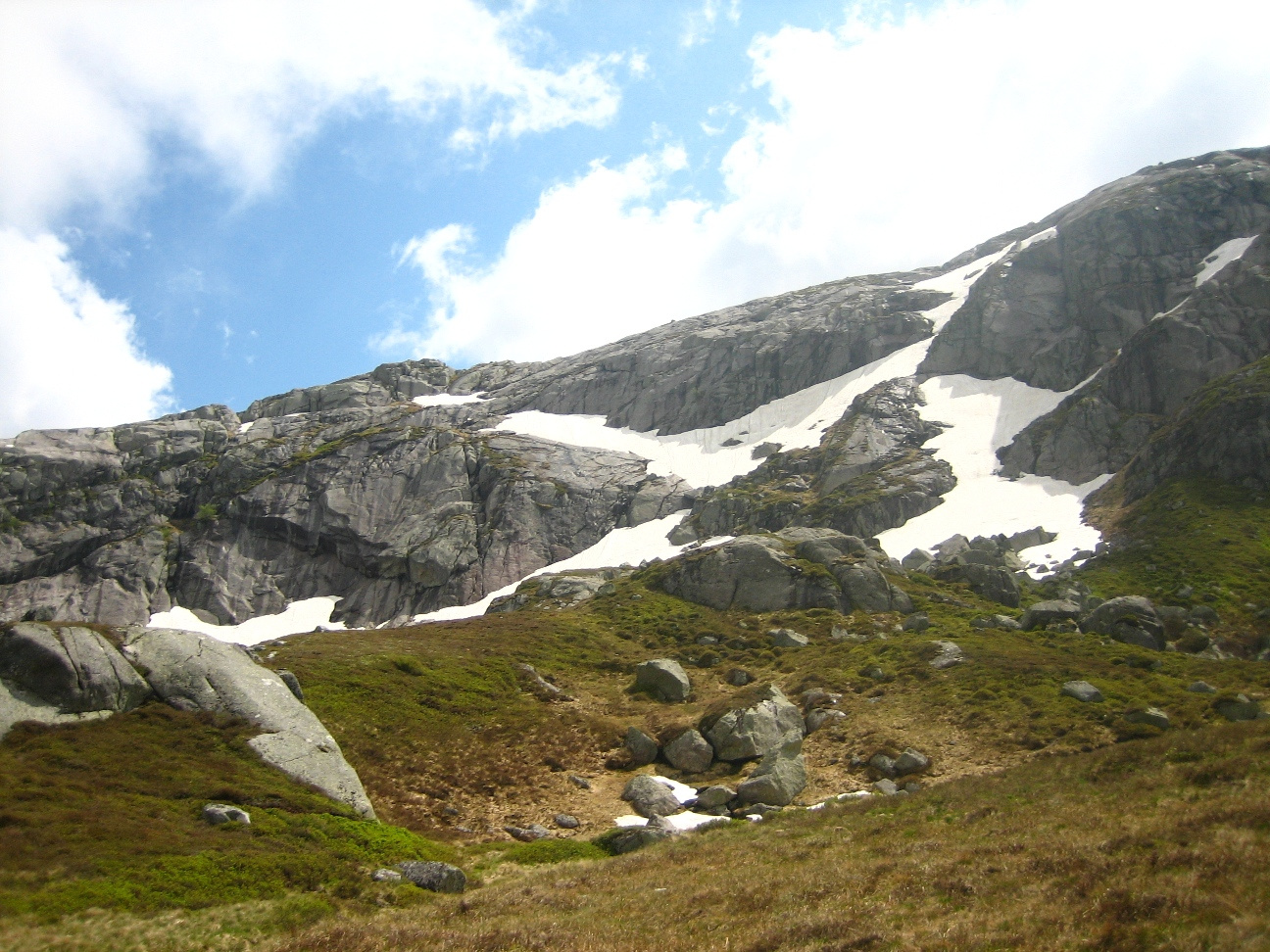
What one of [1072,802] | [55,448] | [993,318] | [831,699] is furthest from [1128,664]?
[55,448]

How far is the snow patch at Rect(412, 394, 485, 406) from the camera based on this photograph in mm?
163125

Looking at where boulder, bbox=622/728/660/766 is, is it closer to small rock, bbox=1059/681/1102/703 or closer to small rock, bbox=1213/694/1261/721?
small rock, bbox=1059/681/1102/703

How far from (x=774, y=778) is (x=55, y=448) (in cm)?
14536

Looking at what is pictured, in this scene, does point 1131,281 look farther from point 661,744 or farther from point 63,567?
point 63,567

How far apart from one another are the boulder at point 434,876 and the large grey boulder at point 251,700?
4.64 m

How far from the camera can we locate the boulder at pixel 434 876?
20812mm

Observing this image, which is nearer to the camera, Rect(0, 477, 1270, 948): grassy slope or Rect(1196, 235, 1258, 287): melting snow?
Rect(0, 477, 1270, 948): grassy slope

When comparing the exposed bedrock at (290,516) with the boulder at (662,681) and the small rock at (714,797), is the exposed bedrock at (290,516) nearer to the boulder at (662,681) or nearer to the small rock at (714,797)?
the boulder at (662,681)

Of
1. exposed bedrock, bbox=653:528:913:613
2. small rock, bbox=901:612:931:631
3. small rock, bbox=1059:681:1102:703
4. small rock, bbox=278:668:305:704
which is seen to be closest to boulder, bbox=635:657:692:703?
small rock, bbox=901:612:931:631

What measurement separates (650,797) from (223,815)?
1636 centimetres

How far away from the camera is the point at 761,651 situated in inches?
2126

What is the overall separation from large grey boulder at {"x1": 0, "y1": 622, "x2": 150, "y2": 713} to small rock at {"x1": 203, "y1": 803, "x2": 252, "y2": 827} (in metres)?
7.29

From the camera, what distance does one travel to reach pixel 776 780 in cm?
3039

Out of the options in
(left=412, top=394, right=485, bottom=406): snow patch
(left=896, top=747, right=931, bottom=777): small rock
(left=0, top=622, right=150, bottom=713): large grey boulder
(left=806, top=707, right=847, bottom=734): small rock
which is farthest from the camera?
(left=412, top=394, right=485, bottom=406): snow patch
